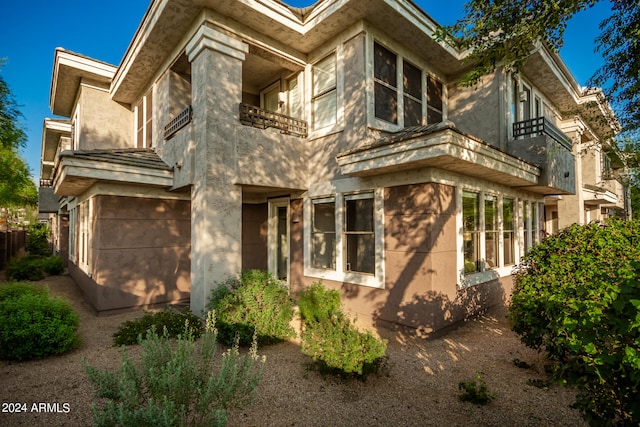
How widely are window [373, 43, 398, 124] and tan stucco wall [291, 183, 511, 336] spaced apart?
2.29 meters

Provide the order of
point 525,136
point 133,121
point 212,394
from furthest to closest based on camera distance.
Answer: point 133,121 → point 525,136 → point 212,394

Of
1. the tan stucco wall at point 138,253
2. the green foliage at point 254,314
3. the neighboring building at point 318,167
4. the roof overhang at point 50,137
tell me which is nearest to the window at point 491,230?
the neighboring building at point 318,167

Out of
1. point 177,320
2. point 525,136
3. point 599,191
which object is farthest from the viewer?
point 599,191

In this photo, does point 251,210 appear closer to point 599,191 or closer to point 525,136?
point 525,136

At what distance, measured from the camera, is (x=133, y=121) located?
38.8 feet

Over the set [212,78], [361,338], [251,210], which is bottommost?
[361,338]

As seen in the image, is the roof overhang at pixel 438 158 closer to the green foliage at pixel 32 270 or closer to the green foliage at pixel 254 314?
the green foliage at pixel 254 314

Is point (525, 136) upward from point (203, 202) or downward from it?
upward

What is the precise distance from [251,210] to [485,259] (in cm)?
663

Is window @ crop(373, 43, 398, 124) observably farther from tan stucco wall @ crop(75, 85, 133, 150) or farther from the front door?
tan stucco wall @ crop(75, 85, 133, 150)

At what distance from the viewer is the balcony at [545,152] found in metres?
8.16

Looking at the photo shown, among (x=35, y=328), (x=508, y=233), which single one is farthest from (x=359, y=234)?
(x=35, y=328)

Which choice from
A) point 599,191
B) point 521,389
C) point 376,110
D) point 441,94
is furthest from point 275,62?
point 599,191

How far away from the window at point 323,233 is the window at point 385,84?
8.28ft
